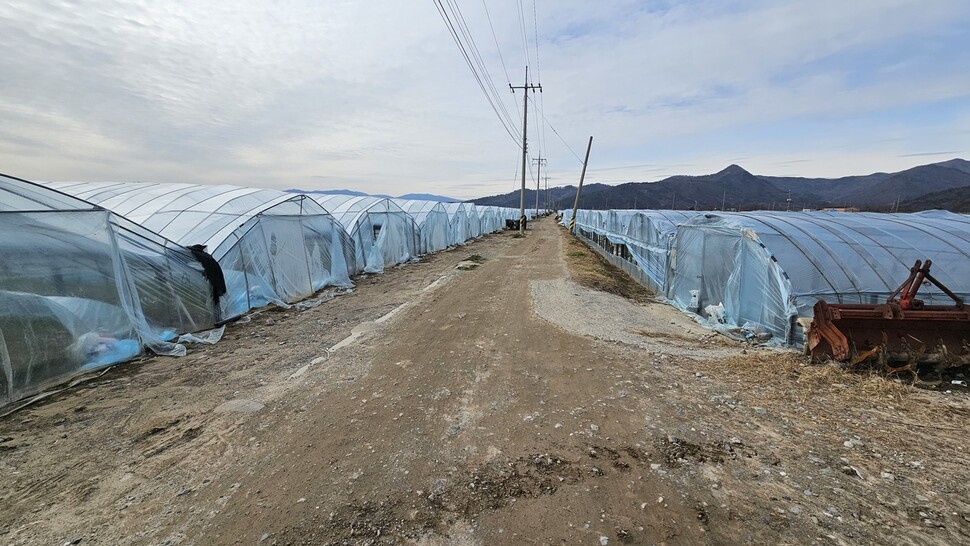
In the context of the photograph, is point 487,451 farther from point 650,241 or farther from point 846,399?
point 650,241

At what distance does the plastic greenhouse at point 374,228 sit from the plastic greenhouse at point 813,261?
12317 mm

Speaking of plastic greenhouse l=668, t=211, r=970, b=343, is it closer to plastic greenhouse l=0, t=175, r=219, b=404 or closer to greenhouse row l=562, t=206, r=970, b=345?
greenhouse row l=562, t=206, r=970, b=345

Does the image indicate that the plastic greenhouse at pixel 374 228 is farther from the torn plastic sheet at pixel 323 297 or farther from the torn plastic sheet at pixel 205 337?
the torn plastic sheet at pixel 205 337

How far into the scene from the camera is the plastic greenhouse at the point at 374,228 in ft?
54.0

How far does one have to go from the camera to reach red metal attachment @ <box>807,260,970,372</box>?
542cm

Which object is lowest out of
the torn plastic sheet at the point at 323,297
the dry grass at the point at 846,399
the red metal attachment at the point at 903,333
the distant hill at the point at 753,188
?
the torn plastic sheet at the point at 323,297

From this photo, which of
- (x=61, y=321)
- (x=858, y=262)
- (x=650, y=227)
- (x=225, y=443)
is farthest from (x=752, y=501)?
(x=650, y=227)

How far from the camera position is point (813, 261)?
7.34 metres

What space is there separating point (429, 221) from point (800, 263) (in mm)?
19542

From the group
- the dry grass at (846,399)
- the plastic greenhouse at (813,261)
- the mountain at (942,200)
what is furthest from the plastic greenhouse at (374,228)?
the mountain at (942,200)

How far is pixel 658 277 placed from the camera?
41.9 ft

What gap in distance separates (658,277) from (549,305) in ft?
16.3

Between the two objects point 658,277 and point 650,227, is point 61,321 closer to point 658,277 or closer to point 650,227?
point 658,277

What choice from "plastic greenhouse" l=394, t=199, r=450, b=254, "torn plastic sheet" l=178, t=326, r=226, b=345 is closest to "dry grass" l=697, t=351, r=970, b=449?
"torn plastic sheet" l=178, t=326, r=226, b=345
